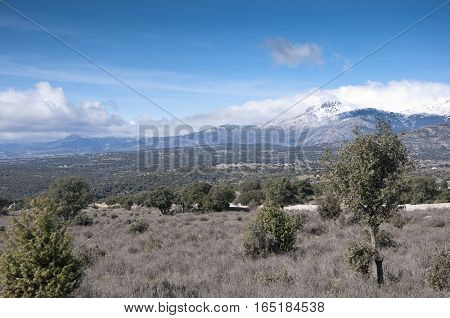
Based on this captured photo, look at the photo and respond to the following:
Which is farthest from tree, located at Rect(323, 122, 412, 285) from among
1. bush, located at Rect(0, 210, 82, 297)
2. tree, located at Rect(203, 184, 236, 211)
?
tree, located at Rect(203, 184, 236, 211)

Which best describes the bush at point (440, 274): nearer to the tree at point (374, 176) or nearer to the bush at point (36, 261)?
the tree at point (374, 176)

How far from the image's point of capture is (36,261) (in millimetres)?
7730

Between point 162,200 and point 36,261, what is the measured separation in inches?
1545

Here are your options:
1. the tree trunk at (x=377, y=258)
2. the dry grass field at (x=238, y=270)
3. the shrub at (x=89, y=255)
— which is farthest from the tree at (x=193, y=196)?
the tree trunk at (x=377, y=258)

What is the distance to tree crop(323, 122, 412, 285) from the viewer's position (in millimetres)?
9492

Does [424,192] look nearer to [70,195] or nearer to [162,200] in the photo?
[162,200]

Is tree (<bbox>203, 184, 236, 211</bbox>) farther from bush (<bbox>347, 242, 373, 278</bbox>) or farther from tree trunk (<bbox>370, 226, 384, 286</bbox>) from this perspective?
tree trunk (<bbox>370, 226, 384, 286</bbox>)

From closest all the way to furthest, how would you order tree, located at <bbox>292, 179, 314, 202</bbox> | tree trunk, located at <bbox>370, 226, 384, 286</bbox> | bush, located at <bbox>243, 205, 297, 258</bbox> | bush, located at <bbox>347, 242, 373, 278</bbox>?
tree trunk, located at <bbox>370, 226, 384, 286</bbox>, bush, located at <bbox>347, 242, 373, 278</bbox>, bush, located at <bbox>243, 205, 297, 258</bbox>, tree, located at <bbox>292, 179, 314, 202</bbox>

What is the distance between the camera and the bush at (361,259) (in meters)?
10.2

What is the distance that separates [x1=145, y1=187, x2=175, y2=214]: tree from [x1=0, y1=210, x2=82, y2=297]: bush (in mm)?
39007

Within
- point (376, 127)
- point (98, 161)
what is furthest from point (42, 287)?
point (98, 161)

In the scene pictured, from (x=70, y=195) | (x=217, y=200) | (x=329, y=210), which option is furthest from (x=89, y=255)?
(x=217, y=200)

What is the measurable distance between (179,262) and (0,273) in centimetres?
662

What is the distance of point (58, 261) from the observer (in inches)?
314
